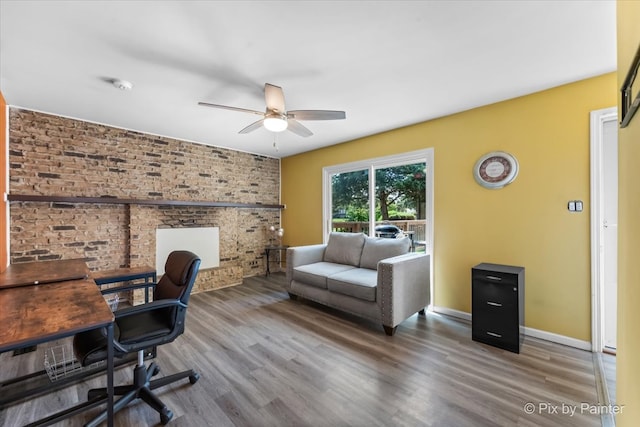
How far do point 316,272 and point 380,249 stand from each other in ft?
3.01

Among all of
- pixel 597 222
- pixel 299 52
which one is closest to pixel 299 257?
pixel 299 52

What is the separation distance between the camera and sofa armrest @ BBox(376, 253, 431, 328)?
2.76 m

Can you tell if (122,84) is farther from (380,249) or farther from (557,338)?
(557,338)

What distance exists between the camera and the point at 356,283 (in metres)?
3.03

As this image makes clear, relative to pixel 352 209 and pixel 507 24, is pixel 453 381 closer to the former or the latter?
pixel 507 24

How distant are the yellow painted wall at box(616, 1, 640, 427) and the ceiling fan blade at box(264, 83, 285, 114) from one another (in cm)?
207

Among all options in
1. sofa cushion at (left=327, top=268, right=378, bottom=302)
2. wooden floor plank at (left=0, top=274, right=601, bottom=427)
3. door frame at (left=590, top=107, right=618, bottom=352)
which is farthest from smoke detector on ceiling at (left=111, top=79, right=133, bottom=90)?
door frame at (left=590, top=107, right=618, bottom=352)

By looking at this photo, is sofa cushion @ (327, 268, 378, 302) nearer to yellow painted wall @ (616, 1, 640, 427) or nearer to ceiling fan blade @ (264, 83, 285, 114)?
yellow painted wall @ (616, 1, 640, 427)

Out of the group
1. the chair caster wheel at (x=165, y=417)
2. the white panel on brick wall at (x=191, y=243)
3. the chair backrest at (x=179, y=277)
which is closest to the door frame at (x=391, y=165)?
the white panel on brick wall at (x=191, y=243)

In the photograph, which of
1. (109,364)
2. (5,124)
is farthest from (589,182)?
(5,124)

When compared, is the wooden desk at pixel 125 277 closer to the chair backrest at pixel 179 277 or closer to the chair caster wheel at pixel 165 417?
the chair backrest at pixel 179 277

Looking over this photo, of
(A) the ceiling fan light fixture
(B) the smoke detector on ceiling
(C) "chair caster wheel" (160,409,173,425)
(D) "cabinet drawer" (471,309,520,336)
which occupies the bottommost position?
(C) "chair caster wheel" (160,409,173,425)

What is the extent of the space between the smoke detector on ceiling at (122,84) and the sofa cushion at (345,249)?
10.2 ft

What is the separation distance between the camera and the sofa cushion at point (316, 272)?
3437mm
